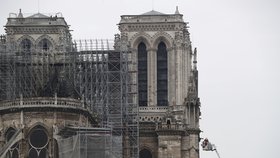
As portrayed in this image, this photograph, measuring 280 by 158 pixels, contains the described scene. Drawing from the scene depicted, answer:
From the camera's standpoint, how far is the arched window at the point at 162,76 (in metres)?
111

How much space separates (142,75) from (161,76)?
1.65 m

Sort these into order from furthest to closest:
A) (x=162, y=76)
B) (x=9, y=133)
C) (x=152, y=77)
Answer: (x=162, y=76) → (x=152, y=77) → (x=9, y=133)

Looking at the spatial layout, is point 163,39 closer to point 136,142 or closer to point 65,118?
point 136,142

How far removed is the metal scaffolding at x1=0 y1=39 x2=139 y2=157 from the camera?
103188 mm

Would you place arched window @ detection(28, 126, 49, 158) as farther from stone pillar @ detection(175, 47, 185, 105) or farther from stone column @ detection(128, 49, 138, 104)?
stone pillar @ detection(175, 47, 185, 105)

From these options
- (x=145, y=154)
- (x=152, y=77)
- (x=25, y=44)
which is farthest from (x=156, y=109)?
(x=25, y=44)

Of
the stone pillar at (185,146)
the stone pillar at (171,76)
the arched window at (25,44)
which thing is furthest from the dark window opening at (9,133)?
the stone pillar at (171,76)

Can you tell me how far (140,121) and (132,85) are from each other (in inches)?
133

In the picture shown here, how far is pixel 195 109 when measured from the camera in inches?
4333

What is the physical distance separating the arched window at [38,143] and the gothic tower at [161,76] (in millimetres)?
15317

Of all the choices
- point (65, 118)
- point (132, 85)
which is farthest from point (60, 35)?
point (65, 118)

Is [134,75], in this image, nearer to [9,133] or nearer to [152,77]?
[152,77]

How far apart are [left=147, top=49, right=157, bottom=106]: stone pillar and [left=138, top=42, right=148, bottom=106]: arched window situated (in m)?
0.48

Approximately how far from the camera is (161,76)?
366 ft
